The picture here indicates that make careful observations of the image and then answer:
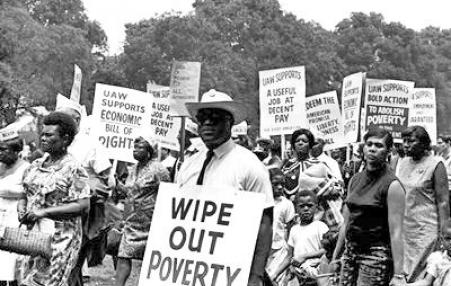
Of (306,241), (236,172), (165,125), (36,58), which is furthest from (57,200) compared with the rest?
(36,58)

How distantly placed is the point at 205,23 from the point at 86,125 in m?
54.0

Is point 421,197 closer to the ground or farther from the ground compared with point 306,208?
farther from the ground

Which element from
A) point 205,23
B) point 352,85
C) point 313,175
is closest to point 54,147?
point 313,175

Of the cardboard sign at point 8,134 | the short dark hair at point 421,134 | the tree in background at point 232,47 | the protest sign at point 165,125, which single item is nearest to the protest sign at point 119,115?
the protest sign at point 165,125

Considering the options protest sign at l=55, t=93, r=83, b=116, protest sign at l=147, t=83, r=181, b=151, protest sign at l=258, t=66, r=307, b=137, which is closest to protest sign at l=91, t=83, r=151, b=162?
protest sign at l=55, t=93, r=83, b=116

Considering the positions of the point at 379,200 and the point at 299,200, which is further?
the point at 299,200

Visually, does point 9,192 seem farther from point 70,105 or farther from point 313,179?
point 313,179

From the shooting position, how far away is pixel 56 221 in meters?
6.49

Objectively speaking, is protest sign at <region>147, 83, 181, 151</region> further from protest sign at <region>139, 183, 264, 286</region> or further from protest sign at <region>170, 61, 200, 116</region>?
protest sign at <region>139, 183, 264, 286</region>

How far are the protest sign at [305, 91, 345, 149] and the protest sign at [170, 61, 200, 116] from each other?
266cm

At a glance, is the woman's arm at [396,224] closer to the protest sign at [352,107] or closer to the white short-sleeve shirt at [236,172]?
the white short-sleeve shirt at [236,172]

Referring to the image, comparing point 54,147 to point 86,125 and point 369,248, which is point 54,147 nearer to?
point 369,248

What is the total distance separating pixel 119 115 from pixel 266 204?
8.68m

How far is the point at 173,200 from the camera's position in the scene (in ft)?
17.8
